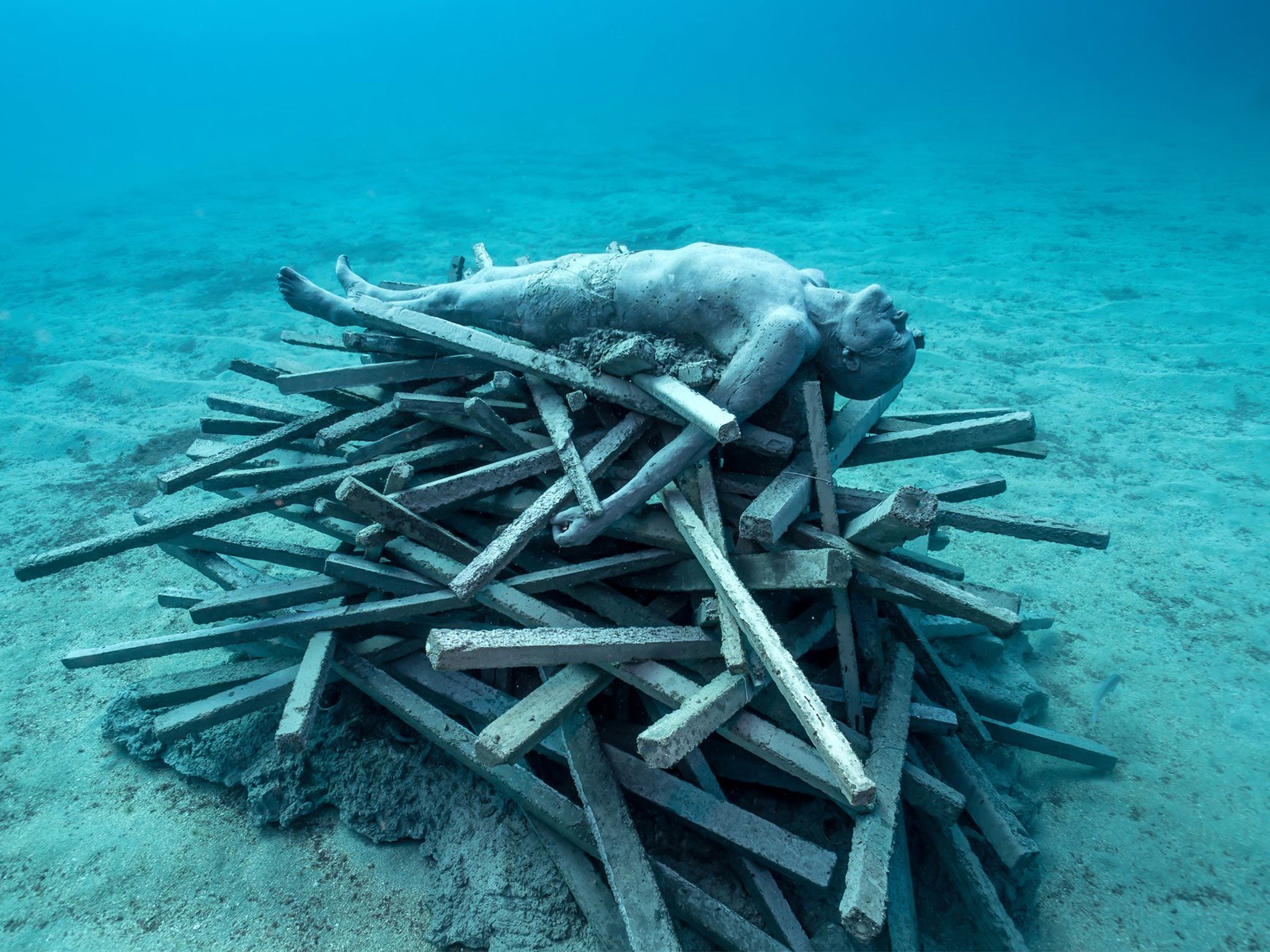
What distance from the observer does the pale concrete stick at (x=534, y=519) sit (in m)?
2.67

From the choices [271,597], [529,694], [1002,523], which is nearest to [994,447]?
[1002,523]

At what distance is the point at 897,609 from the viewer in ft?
10.5

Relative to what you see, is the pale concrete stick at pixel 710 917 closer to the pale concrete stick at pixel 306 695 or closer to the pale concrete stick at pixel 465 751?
the pale concrete stick at pixel 465 751

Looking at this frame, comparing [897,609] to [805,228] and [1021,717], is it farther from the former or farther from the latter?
[805,228]

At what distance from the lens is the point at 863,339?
10.3 feet

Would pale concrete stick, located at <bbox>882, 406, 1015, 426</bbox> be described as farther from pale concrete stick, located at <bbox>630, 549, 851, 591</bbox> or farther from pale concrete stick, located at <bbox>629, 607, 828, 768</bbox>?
pale concrete stick, located at <bbox>629, 607, 828, 768</bbox>

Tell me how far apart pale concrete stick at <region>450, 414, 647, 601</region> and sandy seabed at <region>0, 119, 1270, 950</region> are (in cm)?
148

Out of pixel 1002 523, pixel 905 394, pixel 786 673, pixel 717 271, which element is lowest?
pixel 905 394

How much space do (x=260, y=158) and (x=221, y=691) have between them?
36.4m

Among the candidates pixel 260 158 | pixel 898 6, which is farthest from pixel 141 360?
pixel 898 6

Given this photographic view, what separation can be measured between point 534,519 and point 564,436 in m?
0.54

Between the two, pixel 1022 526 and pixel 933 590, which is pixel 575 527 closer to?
pixel 933 590

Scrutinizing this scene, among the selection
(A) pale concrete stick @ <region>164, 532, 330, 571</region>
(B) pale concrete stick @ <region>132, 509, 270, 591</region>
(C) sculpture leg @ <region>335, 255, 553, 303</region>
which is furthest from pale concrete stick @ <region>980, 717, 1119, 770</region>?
(B) pale concrete stick @ <region>132, 509, 270, 591</region>

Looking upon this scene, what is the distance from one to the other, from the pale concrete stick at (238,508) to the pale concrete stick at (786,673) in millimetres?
1582
